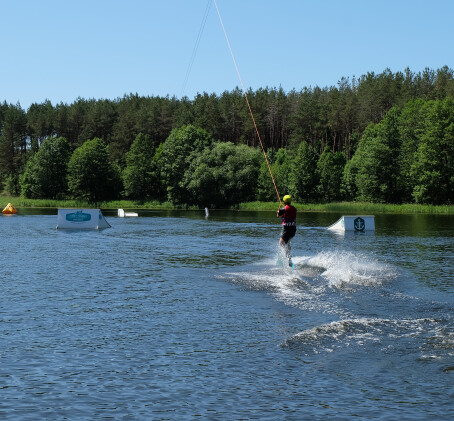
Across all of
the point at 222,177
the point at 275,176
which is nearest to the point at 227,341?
the point at 222,177

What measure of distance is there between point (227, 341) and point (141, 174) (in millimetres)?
118836

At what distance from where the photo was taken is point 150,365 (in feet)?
33.9

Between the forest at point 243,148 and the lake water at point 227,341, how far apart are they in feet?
270

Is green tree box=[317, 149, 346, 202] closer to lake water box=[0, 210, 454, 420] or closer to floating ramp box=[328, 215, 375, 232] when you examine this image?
floating ramp box=[328, 215, 375, 232]

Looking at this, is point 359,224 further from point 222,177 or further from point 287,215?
point 222,177

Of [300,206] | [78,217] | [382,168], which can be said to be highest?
[382,168]

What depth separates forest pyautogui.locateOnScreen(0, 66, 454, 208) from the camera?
347 ft

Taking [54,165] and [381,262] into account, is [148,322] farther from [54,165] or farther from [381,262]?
[54,165]

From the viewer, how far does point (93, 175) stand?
131750 mm

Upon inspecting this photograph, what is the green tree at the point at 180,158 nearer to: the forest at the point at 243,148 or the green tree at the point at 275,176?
the forest at the point at 243,148

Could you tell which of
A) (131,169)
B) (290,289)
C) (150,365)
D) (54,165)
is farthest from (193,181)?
(150,365)

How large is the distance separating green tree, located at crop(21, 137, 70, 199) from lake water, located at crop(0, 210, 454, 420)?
379 ft

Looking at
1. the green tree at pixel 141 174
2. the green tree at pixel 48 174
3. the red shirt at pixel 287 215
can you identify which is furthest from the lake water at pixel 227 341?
the green tree at pixel 48 174

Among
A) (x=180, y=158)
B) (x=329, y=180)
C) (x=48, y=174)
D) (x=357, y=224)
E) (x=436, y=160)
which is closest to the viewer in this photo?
(x=357, y=224)
